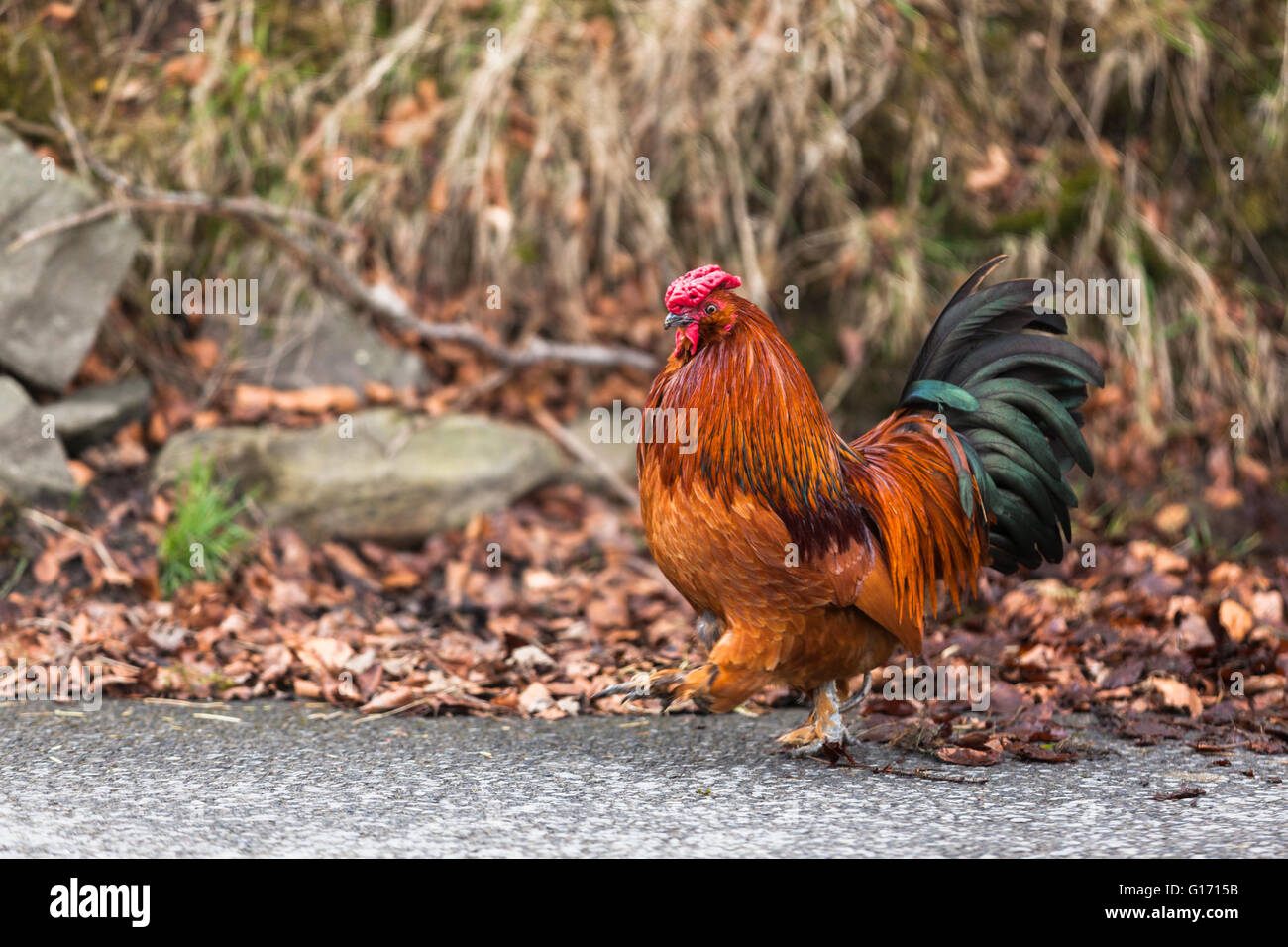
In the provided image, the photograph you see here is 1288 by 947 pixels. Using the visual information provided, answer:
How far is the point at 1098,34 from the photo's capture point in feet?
25.7

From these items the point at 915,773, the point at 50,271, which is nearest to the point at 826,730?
the point at 915,773

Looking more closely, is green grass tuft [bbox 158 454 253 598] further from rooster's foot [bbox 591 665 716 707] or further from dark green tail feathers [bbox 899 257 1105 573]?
dark green tail feathers [bbox 899 257 1105 573]

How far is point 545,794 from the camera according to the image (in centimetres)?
397

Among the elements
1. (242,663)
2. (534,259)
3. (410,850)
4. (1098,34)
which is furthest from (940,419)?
(1098,34)

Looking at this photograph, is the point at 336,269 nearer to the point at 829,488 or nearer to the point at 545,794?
the point at 829,488

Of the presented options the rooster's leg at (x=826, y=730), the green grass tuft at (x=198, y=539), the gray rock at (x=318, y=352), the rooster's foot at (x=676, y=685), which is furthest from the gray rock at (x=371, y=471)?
the rooster's foot at (x=676, y=685)

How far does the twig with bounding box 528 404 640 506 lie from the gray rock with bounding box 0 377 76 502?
2.44 meters

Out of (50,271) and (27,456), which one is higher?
(50,271)

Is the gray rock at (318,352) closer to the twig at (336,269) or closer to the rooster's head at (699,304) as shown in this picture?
the twig at (336,269)

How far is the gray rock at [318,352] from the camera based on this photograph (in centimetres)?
732

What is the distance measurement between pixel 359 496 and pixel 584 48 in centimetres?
281

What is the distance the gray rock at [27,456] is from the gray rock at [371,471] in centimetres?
49

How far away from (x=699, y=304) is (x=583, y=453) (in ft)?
10.7

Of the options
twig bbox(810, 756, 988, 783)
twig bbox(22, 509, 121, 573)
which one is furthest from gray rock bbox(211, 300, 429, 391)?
twig bbox(810, 756, 988, 783)
